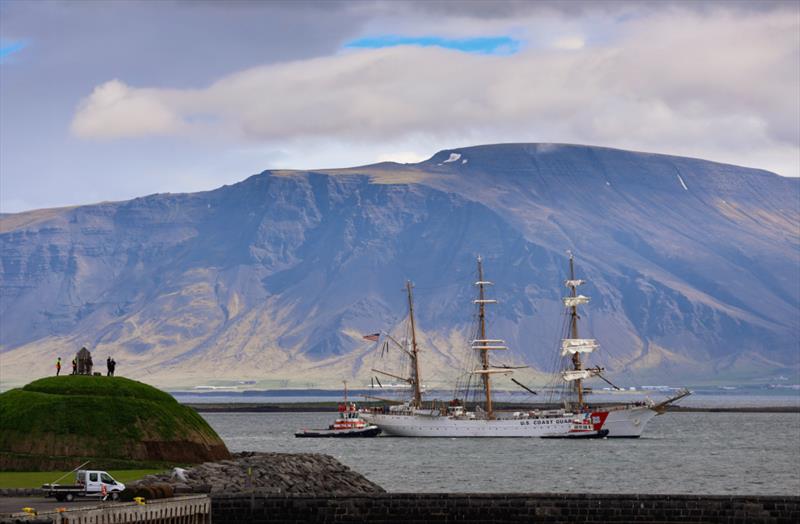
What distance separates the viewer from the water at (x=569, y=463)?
107812 millimetres

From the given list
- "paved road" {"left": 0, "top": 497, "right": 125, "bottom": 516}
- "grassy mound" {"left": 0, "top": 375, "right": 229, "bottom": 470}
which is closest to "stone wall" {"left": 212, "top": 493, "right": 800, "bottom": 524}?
"paved road" {"left": 0, "top": 497, "right": 125, "bottom": 516}

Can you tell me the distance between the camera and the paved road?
51.5m

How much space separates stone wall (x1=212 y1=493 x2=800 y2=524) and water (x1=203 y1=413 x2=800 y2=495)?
148 feet

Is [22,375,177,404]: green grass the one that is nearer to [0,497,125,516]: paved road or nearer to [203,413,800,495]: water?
[203,413,800,495]: water

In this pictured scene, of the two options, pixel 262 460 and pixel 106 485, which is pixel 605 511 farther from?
pixel 262 460

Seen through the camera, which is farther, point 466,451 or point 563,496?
point 466,451

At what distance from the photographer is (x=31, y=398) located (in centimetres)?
8094

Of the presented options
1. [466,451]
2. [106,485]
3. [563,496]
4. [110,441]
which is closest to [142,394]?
[110,441]

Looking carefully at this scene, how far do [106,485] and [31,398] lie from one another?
24.7 m

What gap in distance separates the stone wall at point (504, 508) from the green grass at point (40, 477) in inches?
545

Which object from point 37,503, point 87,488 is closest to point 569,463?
point 87,488

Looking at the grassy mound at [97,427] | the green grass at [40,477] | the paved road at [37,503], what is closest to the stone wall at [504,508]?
the paved road at [37,503]

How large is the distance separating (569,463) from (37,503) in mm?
90661

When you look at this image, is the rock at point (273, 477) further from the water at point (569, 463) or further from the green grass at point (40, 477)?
the water at point (569, 463)
